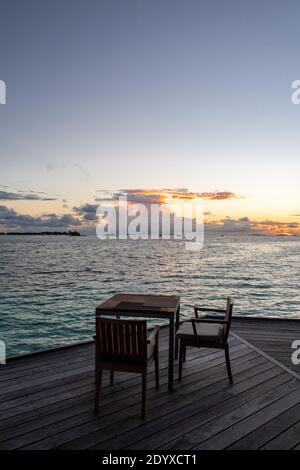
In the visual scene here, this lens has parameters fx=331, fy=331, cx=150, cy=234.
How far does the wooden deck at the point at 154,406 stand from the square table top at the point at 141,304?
826mm

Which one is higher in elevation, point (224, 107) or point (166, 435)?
point (224, 107)

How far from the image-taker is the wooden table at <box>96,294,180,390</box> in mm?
3455

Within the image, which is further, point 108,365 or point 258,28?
point 258,28

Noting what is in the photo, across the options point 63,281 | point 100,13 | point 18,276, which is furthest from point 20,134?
point 18,276

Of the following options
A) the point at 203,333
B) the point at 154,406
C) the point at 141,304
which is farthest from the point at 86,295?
the point at 154,406

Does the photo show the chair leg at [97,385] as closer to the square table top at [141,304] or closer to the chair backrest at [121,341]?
the chair backrest at [121,341]

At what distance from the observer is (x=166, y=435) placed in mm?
2631

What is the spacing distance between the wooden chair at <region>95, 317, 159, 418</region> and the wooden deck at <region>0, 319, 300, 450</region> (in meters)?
0.26

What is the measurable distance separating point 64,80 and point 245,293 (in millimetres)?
16058

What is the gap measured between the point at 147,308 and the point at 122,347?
65 cm

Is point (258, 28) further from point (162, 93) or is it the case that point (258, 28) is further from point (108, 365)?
point (108, 365)

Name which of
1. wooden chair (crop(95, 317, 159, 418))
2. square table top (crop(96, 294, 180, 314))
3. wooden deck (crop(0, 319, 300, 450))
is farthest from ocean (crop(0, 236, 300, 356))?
wooden chair (crop(95, 317, 159, 418))

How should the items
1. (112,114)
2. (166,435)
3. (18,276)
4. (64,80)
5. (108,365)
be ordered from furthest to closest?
(18,276) < (112,114) < (64,80) < (108,365) < (166,435)
